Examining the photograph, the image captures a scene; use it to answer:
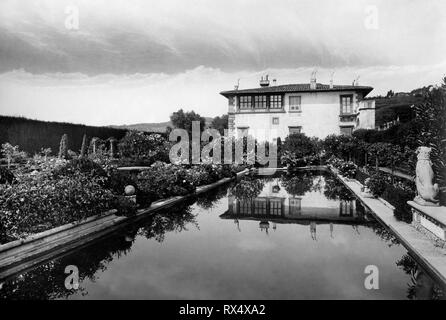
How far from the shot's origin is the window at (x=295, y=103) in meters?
31.7

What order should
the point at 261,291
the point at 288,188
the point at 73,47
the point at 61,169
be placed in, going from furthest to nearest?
the point at 288,188
the point at 73,47
the point at 61,169
the point at 261,291

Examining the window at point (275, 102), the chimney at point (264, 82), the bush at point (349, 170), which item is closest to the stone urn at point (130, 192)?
the bush at point (349, 170)

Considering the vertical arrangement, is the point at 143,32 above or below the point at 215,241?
above

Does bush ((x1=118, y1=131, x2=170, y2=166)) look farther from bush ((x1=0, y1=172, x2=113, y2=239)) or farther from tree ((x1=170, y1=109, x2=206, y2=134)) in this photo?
tree ((x1=170, y1=109, x2=206, y2=134))

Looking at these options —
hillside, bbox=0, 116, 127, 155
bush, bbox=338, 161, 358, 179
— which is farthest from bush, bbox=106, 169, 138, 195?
bush, bbox=338, 161, 358, 179

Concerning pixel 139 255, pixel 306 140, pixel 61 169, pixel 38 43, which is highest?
pixel 38 43

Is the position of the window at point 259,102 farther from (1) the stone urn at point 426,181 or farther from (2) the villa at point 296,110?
(1) the stone urn at point 426,181

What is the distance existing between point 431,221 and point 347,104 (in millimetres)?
26701

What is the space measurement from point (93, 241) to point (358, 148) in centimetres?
1659

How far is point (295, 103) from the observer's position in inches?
1251

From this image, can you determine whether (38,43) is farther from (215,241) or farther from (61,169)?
(215,241)

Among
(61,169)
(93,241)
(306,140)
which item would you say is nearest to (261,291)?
(93,241)

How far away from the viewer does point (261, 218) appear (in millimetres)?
8789

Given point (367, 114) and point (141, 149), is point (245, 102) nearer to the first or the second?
point (367, 114)
